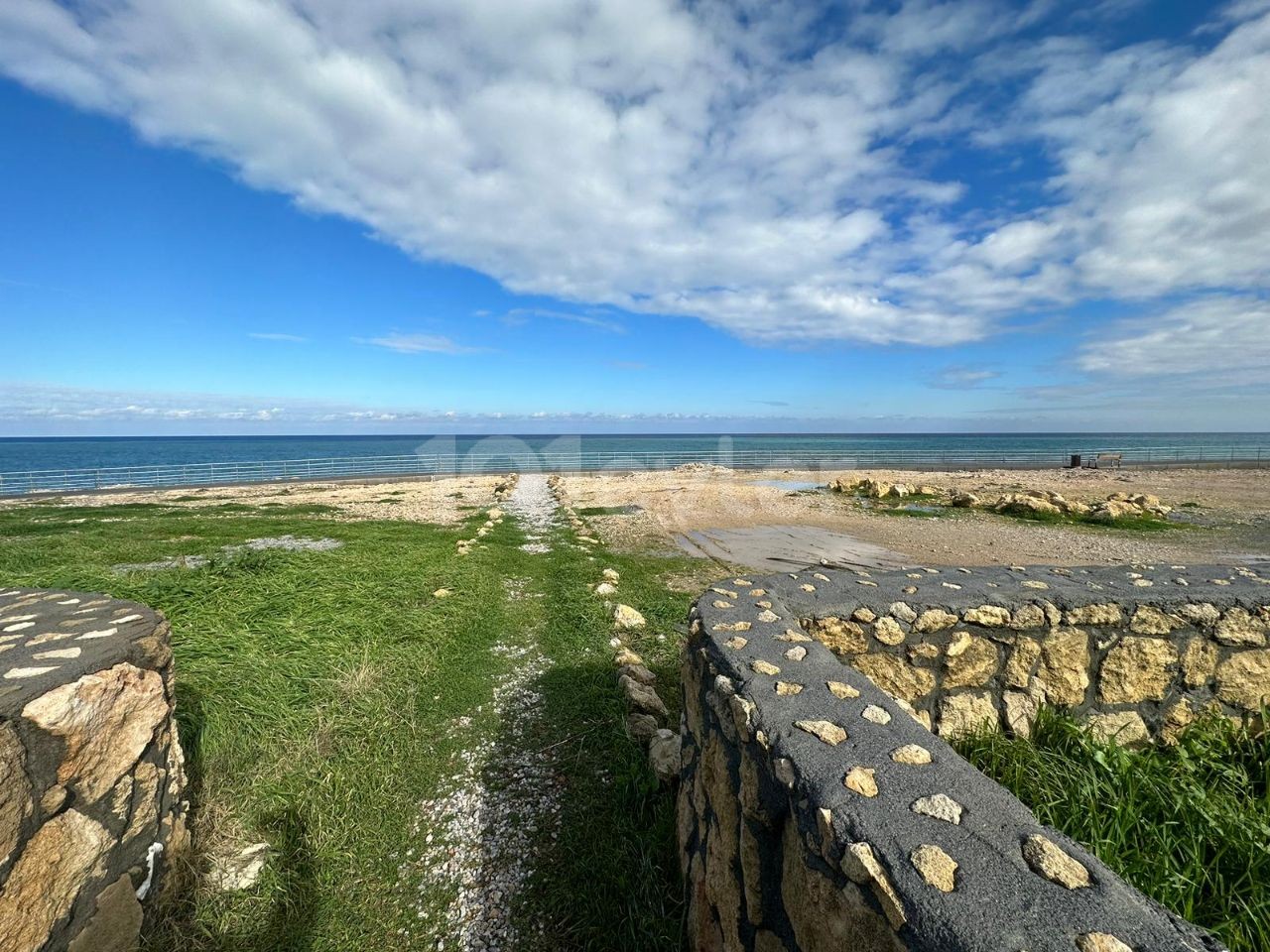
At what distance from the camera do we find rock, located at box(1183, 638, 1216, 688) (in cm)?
389

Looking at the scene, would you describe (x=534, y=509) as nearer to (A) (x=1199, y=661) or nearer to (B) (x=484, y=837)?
(B) (x=484, y=837)

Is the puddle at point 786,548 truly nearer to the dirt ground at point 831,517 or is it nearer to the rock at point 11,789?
the dirt ground at point 831,517

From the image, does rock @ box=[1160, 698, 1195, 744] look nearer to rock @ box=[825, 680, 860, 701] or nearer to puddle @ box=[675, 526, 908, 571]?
rock @ box=[825, 680, 860, 701]

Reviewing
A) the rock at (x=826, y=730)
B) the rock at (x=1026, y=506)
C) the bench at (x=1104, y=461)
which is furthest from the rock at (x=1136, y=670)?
the bench at (x=1104, y=461)

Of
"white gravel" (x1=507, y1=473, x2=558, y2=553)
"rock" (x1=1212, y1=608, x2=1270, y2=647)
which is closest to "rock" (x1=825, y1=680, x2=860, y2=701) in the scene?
"rock" (x1=1212, y1=608, x2=1270, y2=647)

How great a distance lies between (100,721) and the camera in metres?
2.69

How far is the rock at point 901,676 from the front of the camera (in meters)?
3.81

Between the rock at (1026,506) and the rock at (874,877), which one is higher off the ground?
the rock at (874,877)

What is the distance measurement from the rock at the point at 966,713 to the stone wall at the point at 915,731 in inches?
0.5

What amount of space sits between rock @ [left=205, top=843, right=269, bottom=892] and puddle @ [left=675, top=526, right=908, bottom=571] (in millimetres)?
9085

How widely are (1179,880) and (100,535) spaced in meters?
16.0

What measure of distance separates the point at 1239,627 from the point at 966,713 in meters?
2.12

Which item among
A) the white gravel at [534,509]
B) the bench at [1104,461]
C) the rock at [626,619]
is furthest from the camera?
the bench at [1104,461]

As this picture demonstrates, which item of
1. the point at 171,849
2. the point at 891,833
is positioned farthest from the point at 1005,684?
the point at 171,849
